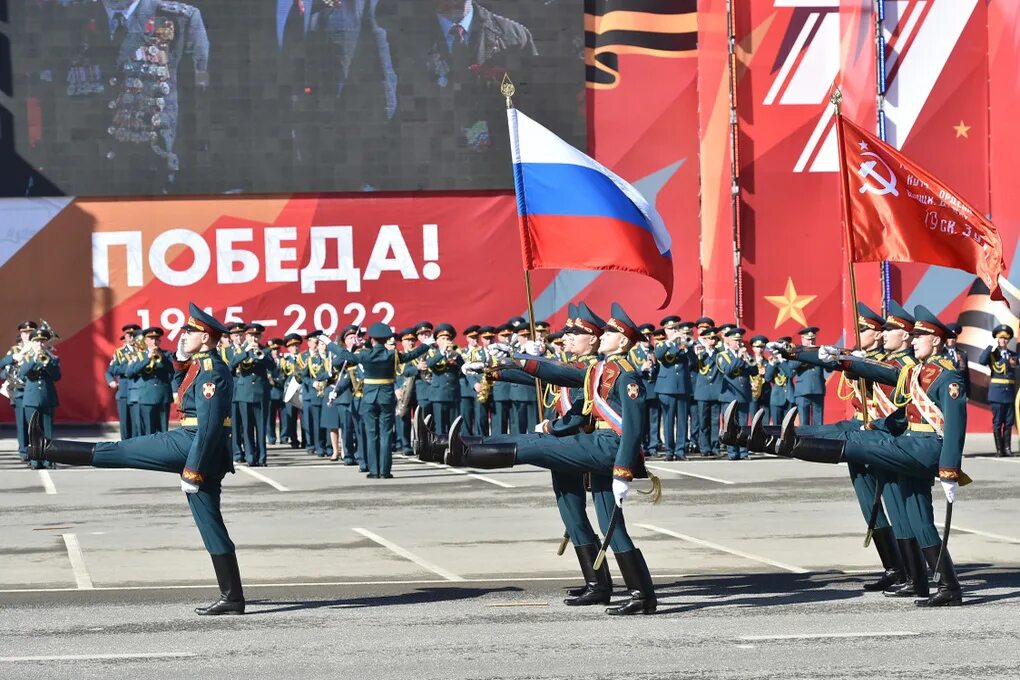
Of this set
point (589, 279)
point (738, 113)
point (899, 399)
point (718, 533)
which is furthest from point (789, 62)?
point (899, 399)

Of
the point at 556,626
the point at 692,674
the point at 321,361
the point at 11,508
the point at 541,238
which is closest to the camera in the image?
the point at 692,674

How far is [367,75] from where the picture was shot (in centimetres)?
2991

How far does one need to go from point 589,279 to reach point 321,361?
660cm

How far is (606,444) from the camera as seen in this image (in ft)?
33.9

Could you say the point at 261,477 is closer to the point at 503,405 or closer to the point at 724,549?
the point at 503,405

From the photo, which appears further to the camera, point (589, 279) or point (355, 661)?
point (589, 279)

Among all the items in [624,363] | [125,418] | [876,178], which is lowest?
[125,418]

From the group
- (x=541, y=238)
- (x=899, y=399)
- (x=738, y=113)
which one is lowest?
(x=899, y=399)

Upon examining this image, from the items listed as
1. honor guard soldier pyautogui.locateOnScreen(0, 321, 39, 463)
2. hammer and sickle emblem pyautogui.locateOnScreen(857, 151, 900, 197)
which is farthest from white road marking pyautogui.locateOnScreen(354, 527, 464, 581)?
honor guard soldier pyautogui.locateOnScreen(0, 321, 39, 463)

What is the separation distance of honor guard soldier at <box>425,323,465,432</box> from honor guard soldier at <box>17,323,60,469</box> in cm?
513

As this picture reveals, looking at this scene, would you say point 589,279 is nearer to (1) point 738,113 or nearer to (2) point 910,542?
(1) point 738,113

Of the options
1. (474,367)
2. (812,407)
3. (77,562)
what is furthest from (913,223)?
(812,407)

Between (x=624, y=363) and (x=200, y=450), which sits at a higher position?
(x=624, y=363)

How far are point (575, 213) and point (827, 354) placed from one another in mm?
2872
